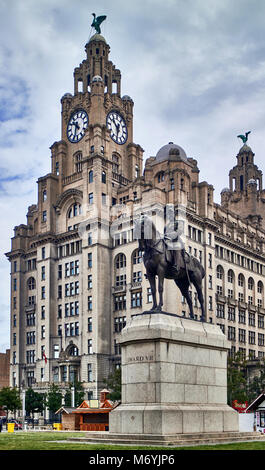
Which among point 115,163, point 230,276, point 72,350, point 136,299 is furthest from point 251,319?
point 115,163

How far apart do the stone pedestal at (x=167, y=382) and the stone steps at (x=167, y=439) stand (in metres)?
0.61

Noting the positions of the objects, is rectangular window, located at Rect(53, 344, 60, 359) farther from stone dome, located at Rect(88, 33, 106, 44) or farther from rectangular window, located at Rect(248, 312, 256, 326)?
stone dome, located at Rect(88, 33, 106, 44)

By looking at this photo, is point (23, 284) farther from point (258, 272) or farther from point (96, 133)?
point (258, 272)

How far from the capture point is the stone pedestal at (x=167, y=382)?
28.7 meters

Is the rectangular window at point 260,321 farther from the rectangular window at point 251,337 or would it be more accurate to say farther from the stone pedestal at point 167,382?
the stone pedestal at point 167,382

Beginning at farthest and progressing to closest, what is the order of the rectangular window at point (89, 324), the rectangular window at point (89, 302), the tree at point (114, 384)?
the rectangular window at point (89, 302) → the rectangular window at point (89, 324) → the tree at point (114, 384)

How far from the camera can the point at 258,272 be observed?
130250 millimetres

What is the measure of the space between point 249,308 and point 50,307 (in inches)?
1483

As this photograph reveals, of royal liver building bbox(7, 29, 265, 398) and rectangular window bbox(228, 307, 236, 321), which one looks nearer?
royal liver building bbox(7, 29, 265, 398)

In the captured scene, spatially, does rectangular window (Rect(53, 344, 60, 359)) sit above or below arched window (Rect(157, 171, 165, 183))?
below

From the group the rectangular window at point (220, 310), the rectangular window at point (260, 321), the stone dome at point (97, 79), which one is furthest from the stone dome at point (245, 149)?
the rectangular window at point (220, 310)

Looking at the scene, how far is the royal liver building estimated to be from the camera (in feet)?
352

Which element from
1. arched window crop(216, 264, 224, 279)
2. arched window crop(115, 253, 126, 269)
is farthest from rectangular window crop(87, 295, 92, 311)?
arched window crop(216, 264, 224, 279)

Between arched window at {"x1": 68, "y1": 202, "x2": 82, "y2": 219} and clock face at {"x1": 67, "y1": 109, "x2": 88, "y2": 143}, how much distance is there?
1365cm
